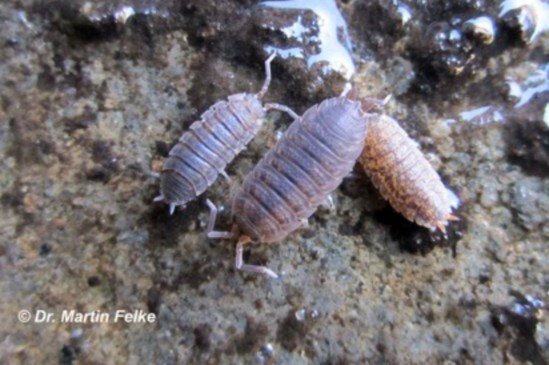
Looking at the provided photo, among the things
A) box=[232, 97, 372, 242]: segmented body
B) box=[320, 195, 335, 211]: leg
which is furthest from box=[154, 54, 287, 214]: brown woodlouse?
box=[320, 195, 335, 211]: leg

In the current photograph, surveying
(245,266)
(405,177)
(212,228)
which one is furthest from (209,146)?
(405,177)

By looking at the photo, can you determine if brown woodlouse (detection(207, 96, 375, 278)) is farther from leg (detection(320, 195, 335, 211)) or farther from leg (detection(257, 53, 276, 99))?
leg (detection(257, 53, 276, 99))

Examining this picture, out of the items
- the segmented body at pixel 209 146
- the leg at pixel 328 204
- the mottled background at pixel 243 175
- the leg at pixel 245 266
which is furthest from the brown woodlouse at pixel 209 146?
the leg at pixel 328 204

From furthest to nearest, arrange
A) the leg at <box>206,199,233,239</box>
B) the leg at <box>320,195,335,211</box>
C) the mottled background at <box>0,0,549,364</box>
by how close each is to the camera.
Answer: the leg at <box>320,195,335,211</box> < the leg at <box>206,199,233,239</box> < the mottled background at <box>0,0,549,364</box>

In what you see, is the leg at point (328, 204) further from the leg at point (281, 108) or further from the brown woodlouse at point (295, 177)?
the leg at point (281, 108)

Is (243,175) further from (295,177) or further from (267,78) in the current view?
(267,78)

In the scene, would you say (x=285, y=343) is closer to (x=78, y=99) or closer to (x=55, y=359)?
(x=55, y=359)

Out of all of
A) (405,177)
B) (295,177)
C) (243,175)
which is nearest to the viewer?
(295,177)
